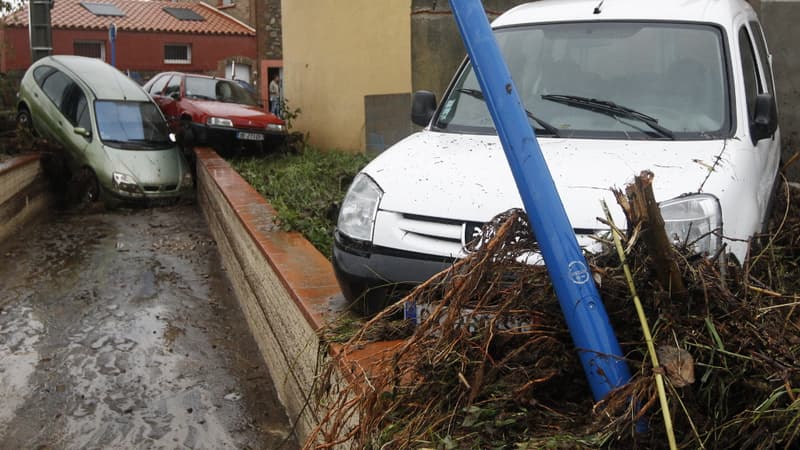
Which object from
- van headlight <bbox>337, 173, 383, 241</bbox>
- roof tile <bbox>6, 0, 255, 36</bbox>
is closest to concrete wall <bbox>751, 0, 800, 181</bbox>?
van headlight <bbox>337, 173, 383, 241</bbox>

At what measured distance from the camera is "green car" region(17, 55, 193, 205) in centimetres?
1334

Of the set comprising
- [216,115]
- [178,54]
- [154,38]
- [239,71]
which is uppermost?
[154,38]

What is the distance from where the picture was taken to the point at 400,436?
2543 millimetres

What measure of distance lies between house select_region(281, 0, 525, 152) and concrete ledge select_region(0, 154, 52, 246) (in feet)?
14.3

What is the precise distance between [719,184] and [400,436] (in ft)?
6.06

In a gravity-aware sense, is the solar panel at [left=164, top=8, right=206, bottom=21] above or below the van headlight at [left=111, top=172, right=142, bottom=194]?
above

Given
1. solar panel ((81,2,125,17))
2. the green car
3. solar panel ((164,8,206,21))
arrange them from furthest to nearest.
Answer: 1. solar panel ((164,8,206,21))
2. solar panel ((81,2,125,17))
3. the green car

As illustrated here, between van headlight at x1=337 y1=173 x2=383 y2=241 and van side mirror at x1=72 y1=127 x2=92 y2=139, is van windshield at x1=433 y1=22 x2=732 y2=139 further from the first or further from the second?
van side mirror at x1=72 y1=127 x2=92 y2=139

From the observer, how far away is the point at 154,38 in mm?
35906

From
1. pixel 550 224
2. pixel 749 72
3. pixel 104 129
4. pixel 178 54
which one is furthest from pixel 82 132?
pixel 178 54

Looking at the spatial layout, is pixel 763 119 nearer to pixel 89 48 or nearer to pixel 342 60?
pixel 342 60

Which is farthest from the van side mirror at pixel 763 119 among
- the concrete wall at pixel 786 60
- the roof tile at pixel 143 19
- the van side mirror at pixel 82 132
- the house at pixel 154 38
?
the roof tile at pixel 143 19

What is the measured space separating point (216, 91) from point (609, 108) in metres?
13.0

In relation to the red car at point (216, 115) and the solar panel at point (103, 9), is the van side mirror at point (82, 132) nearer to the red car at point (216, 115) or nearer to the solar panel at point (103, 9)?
the red car at point (216, 115)
